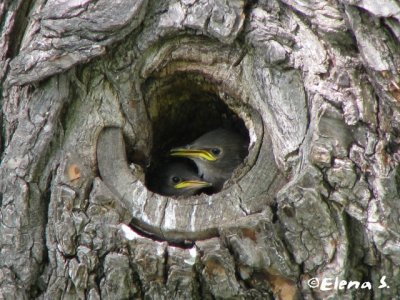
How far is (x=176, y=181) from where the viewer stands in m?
6.71

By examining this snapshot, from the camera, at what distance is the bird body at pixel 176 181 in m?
6.51

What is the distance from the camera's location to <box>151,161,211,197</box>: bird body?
6512 mm

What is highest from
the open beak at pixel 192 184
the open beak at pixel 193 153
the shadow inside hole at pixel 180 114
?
the shadow inside hole at pixel 180 114

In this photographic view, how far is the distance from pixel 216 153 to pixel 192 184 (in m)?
0.34

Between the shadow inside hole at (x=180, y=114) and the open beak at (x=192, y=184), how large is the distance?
10 cm

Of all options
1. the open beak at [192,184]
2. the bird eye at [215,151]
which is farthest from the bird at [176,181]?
the bird eye at [215,151]

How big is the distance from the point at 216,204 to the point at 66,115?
0.94m

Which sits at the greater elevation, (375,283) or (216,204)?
(375,283)

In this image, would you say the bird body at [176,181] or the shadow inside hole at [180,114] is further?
the bird body at [176,181]

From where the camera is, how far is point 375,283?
3.91 metres

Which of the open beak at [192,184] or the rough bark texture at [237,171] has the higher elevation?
the rough bark texture at [237,171]

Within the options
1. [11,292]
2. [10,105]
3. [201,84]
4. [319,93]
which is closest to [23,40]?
[10,105]

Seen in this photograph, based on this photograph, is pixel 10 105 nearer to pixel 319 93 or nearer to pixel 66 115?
pixel 66 115

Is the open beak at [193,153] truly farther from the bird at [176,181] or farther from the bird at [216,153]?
the bird at [176,181]
